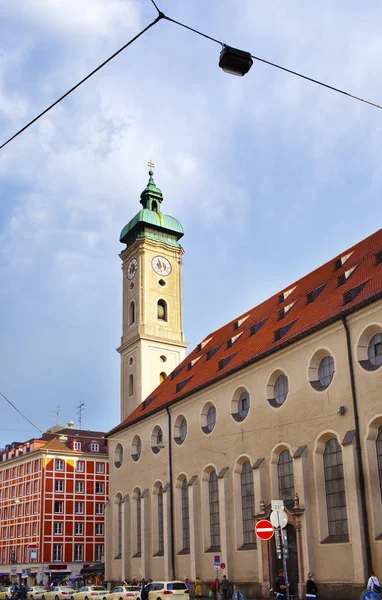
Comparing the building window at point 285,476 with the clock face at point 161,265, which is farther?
the clock face at point 161,265

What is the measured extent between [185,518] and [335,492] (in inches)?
522

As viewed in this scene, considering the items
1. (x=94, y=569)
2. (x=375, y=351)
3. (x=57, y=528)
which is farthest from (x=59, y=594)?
(x=375, y=351)

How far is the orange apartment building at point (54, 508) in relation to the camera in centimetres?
6112

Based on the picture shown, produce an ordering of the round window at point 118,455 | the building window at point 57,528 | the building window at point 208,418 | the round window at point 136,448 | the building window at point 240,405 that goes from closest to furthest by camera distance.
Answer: the building window at point 240,405 < the building window at point 208,418 < the round window at point 136,448 < the round window at point 118,455 < the building window at point 57,528

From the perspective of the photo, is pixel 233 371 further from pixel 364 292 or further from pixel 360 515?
pixel 360 515

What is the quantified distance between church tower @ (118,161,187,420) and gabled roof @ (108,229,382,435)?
6.53 meters

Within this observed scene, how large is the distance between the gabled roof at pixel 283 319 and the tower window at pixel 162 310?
9841 millimetres

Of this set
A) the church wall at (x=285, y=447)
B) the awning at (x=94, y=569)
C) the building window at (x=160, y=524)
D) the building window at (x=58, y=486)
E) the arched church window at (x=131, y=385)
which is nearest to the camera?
the church wall at (x=285, y=447)

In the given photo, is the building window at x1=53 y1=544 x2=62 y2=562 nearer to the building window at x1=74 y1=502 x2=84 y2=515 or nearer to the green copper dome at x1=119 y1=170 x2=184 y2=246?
the building window at x1=74 y1=502 x2=84 y2=515

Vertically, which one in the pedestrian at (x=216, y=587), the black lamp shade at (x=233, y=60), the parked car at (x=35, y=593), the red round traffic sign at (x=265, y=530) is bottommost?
the parked car at (x=35, y=593)

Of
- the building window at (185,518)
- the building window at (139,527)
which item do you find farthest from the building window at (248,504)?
the building window at (139,527)

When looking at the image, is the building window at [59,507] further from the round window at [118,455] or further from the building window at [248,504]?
the building window at [248,504]

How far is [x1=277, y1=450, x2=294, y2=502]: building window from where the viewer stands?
29.4 m

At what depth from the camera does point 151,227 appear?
59719 millimetres
